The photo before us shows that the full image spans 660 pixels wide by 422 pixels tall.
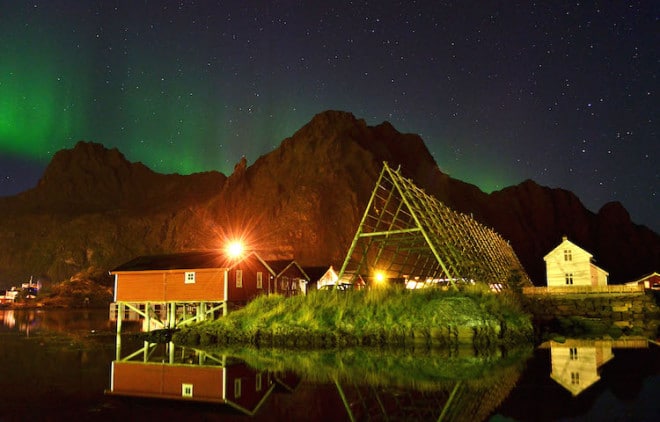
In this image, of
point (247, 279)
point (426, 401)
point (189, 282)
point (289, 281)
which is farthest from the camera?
point (289, 281)

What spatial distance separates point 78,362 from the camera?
68.6 ft

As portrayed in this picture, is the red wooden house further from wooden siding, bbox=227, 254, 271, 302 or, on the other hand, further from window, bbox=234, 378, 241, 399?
window, bbox=234, 378, 241, 399

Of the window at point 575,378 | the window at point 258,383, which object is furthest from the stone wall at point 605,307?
the window at point 258,383

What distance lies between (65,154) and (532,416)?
195021 millimetres

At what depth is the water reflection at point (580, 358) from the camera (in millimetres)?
14617

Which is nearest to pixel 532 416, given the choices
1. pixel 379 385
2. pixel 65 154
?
pixel 379 385

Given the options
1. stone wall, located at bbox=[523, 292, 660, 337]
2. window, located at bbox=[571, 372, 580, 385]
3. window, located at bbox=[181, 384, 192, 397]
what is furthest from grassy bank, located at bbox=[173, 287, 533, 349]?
stone wall, located at bbox=[523, 292, 660, 337]

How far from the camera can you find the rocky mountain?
96688 mm

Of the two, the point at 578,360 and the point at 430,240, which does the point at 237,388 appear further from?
the point at 430,240

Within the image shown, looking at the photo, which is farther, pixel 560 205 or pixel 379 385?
pixel 560 205

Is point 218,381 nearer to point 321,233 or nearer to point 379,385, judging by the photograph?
point 379,385

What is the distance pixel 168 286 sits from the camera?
34.8 metres

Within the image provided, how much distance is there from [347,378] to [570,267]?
37.1 m

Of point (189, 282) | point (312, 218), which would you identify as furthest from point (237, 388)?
point (312, 218)
